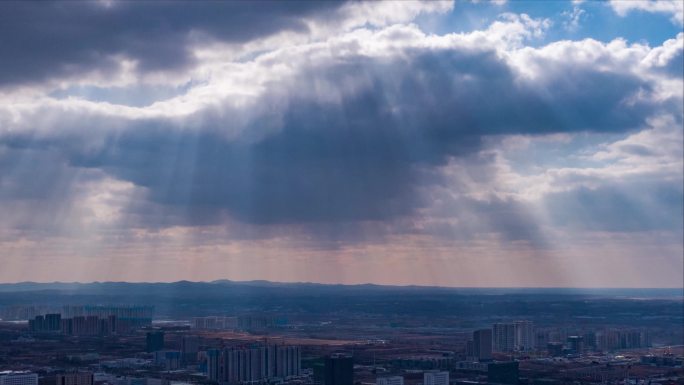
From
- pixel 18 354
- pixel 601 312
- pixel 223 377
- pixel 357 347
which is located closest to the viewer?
pixel 223 377

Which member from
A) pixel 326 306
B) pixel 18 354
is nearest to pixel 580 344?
pixel 18 354

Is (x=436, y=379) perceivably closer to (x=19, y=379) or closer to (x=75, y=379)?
(x=75, y=379)

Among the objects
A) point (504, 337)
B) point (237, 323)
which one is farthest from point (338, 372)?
point (237, 323)

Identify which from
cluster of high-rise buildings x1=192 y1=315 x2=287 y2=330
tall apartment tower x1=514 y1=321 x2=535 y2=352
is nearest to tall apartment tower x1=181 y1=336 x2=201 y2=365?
tall apartment tower x1=514 y1=321 x2=535 y2=352

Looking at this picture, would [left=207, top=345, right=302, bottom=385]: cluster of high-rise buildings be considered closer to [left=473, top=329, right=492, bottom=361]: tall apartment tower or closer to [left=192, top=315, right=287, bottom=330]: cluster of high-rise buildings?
[left=473, top=329, right=492, bottom=361]: tall apartment tower

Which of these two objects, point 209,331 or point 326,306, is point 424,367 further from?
point 326,306
